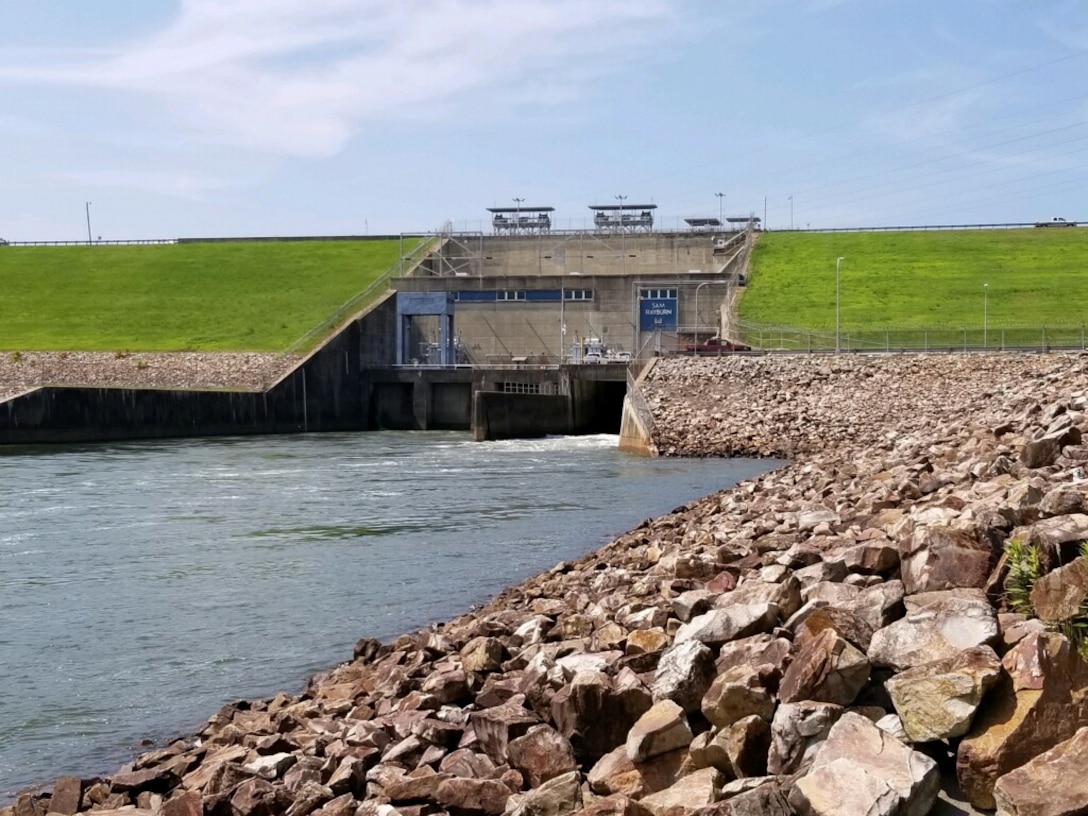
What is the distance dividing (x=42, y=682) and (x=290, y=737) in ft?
19.2

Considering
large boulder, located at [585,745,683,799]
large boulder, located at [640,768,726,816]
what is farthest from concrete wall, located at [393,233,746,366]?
large boulder, located at [640,768,726,816]

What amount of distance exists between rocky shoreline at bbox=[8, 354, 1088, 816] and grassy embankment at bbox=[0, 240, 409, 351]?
2255 inches

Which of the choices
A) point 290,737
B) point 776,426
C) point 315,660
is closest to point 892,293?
point 776,426

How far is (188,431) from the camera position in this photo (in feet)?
180

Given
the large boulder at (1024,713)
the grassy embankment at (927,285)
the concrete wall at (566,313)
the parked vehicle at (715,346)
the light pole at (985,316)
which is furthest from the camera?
the concrete wall at (566,313)

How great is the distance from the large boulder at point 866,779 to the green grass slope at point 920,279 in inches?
2281

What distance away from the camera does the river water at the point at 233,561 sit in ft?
45.0

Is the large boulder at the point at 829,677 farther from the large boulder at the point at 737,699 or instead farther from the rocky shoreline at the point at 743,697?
the large boulder at the point at 737,699

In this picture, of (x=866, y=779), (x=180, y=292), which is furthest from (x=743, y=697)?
(x=180, y=292)

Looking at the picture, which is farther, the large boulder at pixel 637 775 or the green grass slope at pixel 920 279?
the green grass slope at pixel 920 279

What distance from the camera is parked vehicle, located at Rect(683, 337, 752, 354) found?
56.5 metres

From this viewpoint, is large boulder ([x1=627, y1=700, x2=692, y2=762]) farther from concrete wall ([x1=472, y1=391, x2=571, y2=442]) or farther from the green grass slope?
the green grass slope

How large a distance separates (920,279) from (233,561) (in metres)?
58.9

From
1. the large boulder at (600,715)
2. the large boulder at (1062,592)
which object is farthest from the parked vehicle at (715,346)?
the large boulder at (1062,592)
